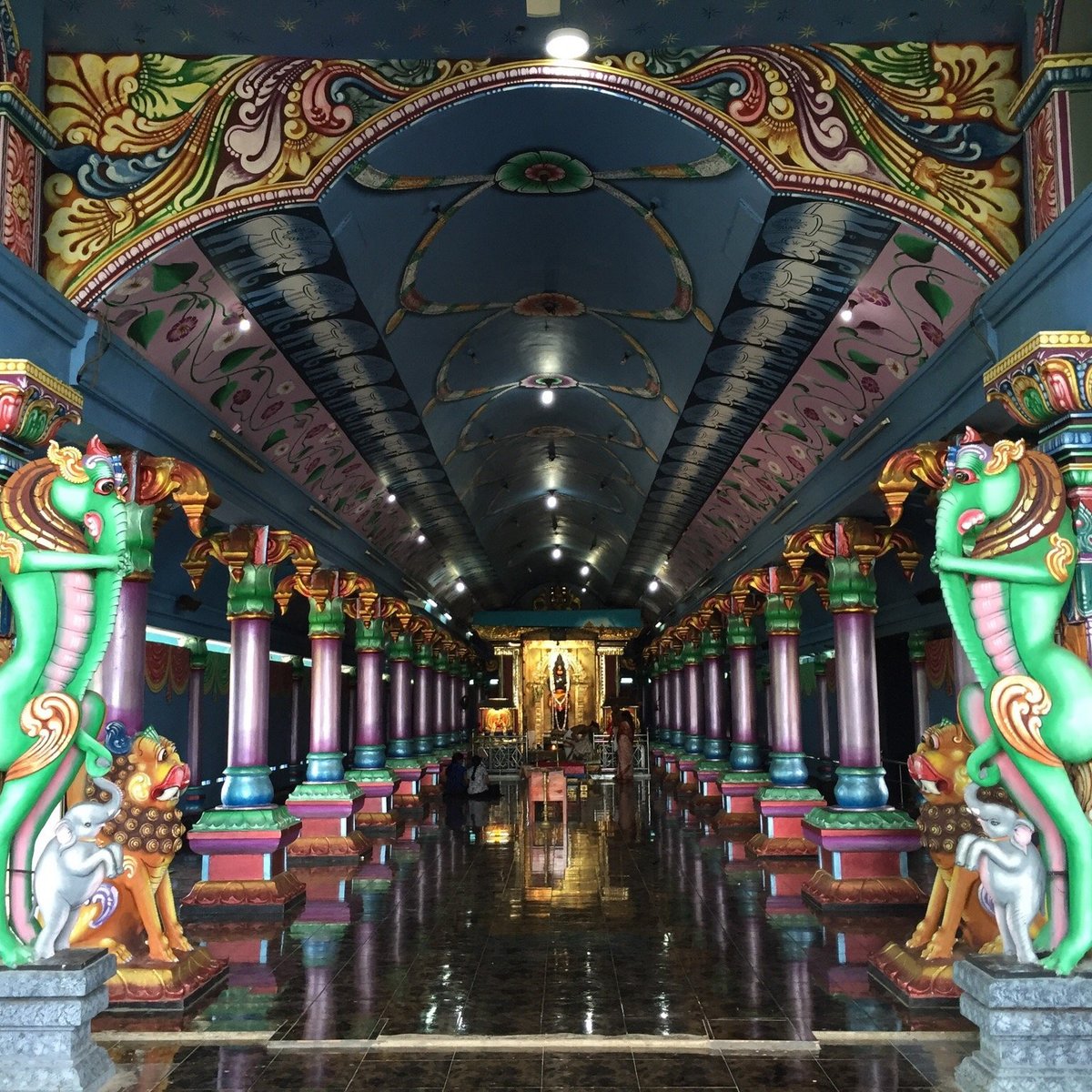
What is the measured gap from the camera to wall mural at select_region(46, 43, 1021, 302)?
239 inches

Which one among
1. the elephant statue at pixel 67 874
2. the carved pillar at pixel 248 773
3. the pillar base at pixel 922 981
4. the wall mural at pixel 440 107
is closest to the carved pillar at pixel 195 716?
the carved pillar at pixel 248 773

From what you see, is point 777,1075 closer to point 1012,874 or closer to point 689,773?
point 1012,874

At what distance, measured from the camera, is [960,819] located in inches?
259

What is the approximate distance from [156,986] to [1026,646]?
17.7 ft

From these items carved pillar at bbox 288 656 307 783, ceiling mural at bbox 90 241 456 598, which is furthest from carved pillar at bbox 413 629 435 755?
ceiling mural at bbox 90 241 456 598

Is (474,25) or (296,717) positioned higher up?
(474,25)

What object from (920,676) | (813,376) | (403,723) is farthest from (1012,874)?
(403,723)

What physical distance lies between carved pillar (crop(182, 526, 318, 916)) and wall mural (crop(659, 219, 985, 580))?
4916mm

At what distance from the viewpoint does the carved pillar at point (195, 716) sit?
16.3 m

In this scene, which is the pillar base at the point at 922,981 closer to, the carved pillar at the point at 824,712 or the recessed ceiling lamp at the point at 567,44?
the recessed ceiling lamp at the point at 567,44

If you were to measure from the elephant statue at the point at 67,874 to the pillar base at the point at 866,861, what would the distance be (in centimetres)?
645

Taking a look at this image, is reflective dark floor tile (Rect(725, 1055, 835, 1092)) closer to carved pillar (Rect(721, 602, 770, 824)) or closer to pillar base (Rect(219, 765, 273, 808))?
pillar base (Rect(219, 765, 273, 808))

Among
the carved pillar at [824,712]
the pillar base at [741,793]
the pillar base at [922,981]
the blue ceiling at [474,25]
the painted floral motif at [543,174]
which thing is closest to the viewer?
the blue ceiling at [474,25]

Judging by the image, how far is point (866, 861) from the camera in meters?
9.42
